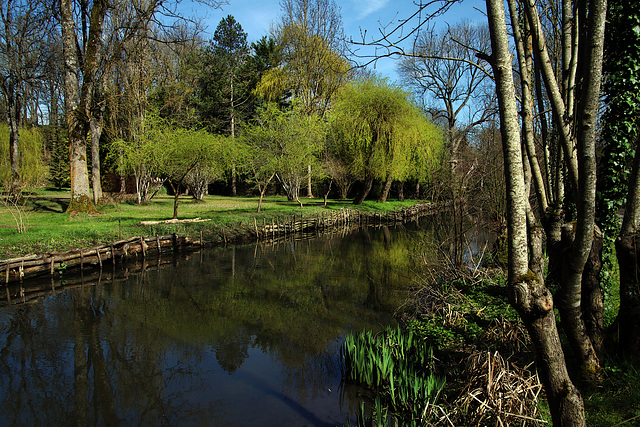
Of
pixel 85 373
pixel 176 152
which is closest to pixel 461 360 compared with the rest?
pixel 85 373

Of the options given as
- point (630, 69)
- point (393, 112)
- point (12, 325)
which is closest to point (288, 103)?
point (393, 112)

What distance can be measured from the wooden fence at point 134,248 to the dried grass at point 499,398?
5.52 m

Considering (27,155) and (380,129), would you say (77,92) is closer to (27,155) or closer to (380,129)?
(27,155)

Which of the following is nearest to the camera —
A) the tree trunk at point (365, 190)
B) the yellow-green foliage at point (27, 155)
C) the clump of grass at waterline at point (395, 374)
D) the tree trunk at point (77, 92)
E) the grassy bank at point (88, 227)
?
the clump of grass at waterline at point (395, 374)

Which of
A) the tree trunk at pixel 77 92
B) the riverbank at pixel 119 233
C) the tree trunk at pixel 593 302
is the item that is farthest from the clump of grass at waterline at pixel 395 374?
the tree trunk at pixel 77 92

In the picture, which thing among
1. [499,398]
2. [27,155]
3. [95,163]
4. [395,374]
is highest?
[27,155]

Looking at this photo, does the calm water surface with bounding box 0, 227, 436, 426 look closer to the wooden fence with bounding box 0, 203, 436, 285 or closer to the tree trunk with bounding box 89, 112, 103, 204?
the wooden fence with bounding box 0, 203, 436, 285

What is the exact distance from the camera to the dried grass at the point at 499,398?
3.90 meters

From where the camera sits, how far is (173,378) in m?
5.95

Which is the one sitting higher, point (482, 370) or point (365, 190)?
point (365, 190)

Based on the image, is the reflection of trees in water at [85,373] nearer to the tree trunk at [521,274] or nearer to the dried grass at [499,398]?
the dried grass at [499,398]

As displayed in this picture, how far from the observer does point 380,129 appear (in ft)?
86.6

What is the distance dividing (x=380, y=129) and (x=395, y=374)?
886 inches

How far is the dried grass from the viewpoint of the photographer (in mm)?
3896
